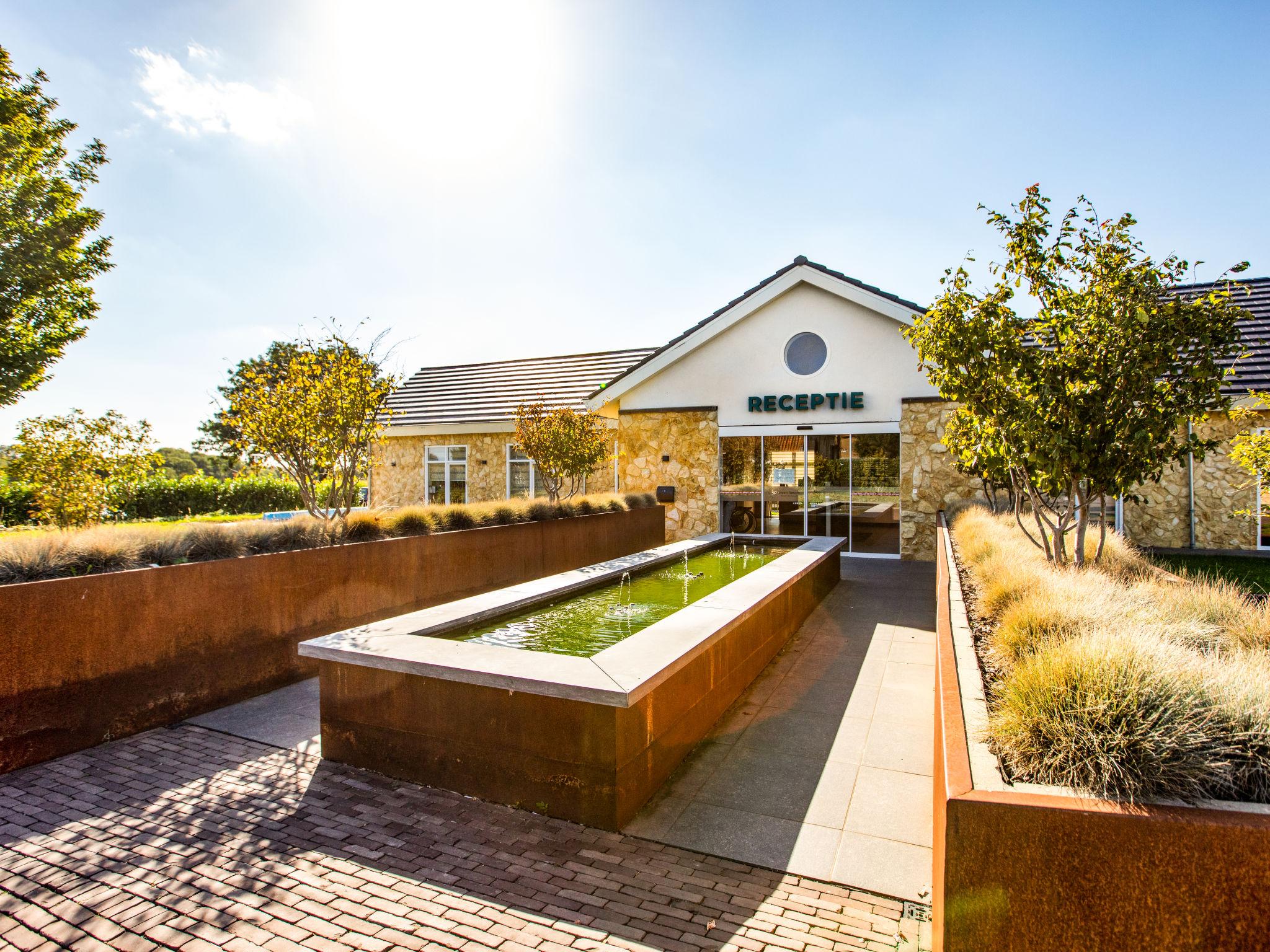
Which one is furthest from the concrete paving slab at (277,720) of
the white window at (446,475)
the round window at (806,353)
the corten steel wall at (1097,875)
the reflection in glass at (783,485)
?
the white window at (446,475)

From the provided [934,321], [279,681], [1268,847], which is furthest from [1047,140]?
[279,681]

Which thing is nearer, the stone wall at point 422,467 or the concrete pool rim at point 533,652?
the concrete pool rim at point 533,652

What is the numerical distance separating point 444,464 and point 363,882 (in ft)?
57.4

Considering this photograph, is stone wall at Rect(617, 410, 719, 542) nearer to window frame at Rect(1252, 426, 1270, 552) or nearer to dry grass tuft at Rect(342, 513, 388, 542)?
dry grass tuft at Rect(342, 513, 388, 542)

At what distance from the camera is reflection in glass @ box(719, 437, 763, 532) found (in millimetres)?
15906

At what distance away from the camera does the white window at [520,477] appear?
18.9 metres

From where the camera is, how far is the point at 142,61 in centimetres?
970

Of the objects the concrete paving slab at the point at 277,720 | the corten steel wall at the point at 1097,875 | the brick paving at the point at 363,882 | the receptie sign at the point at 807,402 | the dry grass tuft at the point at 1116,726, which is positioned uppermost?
the receptie sign at the point at 807,402

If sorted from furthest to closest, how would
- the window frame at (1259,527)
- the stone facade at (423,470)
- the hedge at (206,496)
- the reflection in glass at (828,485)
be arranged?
the hedge at (206,496) < the stone facade at (423,470) < the reflection in glass at (828,485) < the window frame at (1259,527)

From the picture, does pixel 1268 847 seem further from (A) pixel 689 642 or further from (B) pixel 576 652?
(B) pixel 576 652

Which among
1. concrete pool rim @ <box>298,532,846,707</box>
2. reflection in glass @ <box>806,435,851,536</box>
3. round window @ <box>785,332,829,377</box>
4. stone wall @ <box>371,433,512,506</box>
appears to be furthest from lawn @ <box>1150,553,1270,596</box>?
stone wall @ <box>371,433,512,506</box>

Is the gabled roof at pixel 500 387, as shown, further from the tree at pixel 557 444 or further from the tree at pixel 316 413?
the tree at pixel 316 413

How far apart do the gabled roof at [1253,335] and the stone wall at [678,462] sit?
9.43 m

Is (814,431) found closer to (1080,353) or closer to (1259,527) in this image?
(1259,527)
